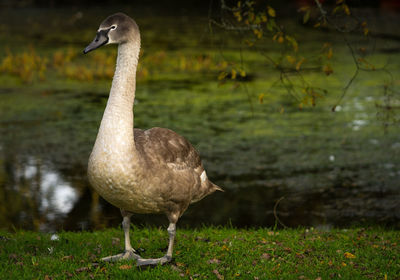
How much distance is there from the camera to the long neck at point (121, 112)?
588 cm

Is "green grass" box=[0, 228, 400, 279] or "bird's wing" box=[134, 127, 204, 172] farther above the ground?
"bird's wing" box=[134, 127, 204, 172]

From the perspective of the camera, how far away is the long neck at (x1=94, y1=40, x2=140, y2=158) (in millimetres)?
5875

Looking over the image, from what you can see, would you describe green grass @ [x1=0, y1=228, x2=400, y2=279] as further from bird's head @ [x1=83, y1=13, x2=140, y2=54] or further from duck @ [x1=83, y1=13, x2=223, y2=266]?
bird's head @ [x1=83, y1=13, x2=140, y2=54]

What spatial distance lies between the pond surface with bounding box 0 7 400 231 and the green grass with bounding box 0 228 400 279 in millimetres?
1383

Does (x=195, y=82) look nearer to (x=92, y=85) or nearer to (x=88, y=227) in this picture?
(x=92, y=85)

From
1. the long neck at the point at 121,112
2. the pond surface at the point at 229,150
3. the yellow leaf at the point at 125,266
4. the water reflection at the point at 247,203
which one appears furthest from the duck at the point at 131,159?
the water reflection at the point at 247,203

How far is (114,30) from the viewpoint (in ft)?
20.4

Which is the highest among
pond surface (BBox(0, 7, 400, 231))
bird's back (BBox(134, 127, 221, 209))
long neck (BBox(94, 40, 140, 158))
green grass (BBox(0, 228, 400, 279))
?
long neck (BBox(94, 40, 140, 158))

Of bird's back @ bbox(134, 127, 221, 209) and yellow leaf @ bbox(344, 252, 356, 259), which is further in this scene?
yellow leaf @ bbox(344, 252, 356, 259)

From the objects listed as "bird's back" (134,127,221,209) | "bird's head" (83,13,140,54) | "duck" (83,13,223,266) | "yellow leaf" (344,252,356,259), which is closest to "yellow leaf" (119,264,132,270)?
"duck" (83,13,223,266)

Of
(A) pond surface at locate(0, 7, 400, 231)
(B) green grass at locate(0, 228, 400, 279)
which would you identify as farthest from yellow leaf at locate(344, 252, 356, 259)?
(A) pond surface at locate(0, 7, 400, 231)

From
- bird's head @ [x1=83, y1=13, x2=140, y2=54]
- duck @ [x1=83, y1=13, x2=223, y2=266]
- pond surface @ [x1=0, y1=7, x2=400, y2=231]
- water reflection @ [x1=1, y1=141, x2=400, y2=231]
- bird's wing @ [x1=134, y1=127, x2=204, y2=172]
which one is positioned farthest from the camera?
pond surface @ [x1=0, y1=7, x2=400, y2=231]

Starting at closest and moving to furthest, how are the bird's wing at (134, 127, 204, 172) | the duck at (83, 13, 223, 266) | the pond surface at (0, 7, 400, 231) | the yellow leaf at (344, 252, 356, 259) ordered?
the duck at (83, 13, 223, 266), the bird's wing at (134, 127, 204, 172), the yellow leaf at (344, 252, 356, 259), the pond surface at (0, 7, 400, 231)

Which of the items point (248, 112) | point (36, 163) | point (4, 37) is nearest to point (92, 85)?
point (248, 112)
